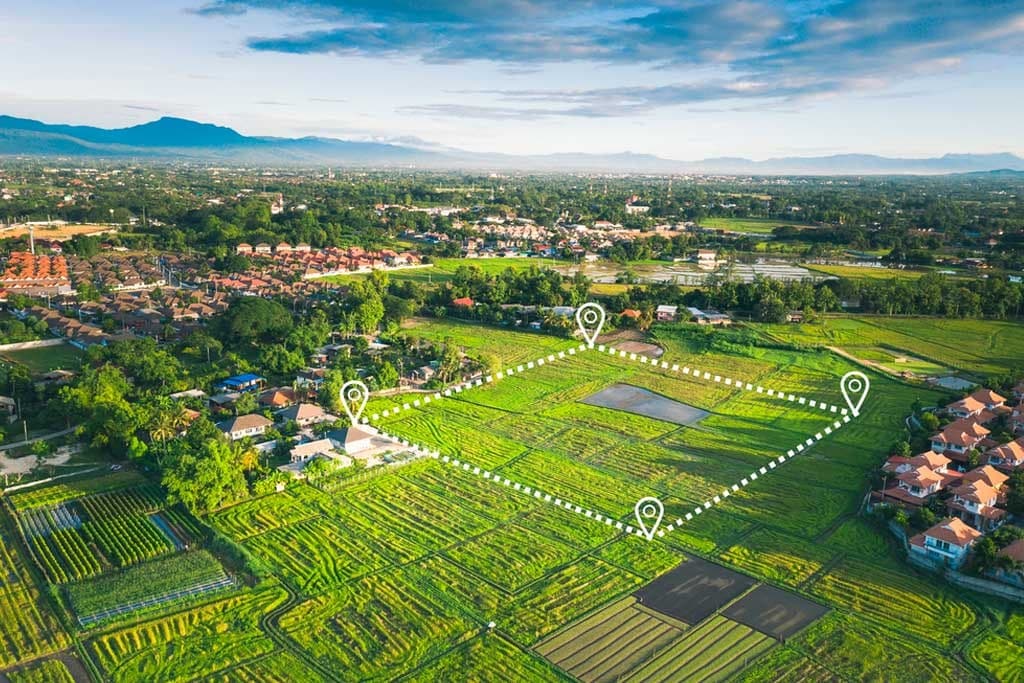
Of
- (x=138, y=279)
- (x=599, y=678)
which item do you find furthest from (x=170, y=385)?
(x=138, y=279)

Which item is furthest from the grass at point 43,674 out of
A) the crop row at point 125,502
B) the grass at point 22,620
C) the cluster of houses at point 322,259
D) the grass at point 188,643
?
the cluster of houses at point 322,259

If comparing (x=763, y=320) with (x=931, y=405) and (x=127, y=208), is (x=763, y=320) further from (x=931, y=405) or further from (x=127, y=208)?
(x=127, y=208)

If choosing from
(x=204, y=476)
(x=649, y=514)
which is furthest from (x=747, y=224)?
(x=204, y=476)

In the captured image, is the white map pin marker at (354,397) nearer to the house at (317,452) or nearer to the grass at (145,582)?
the house at (317,452)

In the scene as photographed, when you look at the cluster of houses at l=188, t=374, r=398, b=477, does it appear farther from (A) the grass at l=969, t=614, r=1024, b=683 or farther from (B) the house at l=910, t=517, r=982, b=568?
(A) the grass at l=969, t=614, r=1024, b=683

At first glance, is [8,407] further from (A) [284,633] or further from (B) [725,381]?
(B) [725,381]

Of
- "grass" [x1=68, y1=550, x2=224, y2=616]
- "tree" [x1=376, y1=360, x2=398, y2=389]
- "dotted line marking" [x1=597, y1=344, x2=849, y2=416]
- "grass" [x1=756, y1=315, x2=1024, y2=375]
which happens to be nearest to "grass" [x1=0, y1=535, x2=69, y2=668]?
"grass" [x1=68, y1=550, x2=224, y2=616]

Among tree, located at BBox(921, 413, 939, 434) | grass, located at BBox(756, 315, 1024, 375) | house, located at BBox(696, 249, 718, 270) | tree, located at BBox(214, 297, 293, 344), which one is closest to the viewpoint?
tree, located at BBox(921, 413, 939, 434)
